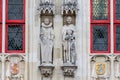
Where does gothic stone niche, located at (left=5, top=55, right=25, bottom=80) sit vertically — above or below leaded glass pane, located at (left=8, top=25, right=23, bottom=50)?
below

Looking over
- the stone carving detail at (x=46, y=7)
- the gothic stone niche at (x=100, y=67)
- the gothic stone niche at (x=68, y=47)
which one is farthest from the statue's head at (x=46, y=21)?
the gothic stone niche at (x=100, y=67)

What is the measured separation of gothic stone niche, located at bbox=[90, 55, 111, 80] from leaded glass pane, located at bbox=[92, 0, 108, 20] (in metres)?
1.58

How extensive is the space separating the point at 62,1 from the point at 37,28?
1419 millimetres

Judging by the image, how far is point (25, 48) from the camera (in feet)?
101

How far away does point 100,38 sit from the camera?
3091 cm

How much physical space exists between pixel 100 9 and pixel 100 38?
115cm

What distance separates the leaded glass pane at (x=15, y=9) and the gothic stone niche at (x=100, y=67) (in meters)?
3.30

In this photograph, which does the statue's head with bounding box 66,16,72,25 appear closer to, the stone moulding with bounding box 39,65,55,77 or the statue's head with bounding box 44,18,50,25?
the statue's head with bounding box 44,18,50,25

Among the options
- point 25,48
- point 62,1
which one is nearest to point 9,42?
point 25,48

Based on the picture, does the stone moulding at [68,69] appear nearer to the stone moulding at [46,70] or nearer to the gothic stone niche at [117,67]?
the stone moulding at [46,70]

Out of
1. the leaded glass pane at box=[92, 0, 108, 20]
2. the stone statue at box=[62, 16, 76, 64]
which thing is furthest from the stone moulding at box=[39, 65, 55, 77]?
the leaded glass pane at box=[92, 0, 108, 20]

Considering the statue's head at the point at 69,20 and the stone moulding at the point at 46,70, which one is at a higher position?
the statue's head at the point at 69,20

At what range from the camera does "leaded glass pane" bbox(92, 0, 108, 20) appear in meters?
31.1

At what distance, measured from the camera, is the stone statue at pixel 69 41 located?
99.7ft
